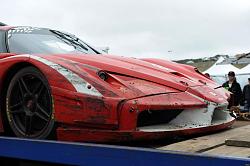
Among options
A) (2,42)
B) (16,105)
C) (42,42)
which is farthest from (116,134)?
(2,42)

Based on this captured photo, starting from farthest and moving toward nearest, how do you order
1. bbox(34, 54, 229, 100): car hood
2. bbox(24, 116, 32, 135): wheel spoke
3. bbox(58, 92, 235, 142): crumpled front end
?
bbox(24, 116, 32, 135): wheel spoke, bbox(34, 54, 229, 100): car hood, bbox(58, 92, 235, 142): crumpled front end

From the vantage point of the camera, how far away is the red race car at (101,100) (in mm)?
2842

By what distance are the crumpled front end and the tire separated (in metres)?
0.20

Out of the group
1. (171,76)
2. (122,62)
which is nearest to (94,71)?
(122,62)

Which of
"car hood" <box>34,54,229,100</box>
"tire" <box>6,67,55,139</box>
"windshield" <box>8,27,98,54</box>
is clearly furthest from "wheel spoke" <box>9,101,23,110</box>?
"windshield" <box>8,27,98,54</box>

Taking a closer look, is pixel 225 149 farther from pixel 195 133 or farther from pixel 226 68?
pixel 226 68

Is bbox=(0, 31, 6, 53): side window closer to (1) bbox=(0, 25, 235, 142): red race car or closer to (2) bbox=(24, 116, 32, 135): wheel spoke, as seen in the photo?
(1) bbox=(0, 25, 235, 142): red race car

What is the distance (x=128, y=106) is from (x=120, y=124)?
130 millimetres

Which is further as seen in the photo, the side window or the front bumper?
the side window

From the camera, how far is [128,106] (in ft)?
9.15

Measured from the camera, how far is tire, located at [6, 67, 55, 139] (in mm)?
3105

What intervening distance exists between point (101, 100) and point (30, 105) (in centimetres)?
70

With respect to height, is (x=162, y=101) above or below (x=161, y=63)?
below

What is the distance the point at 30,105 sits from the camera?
10.7 feet
